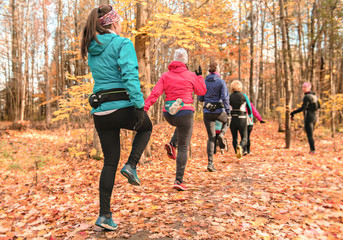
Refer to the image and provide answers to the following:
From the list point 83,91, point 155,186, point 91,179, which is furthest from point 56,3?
point 155,186

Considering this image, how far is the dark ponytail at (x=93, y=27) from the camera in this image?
8.76 feet

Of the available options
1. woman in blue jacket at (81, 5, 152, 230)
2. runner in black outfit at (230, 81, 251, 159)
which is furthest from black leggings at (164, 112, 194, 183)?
runner in black outfit at (230, 81, 251, 159)

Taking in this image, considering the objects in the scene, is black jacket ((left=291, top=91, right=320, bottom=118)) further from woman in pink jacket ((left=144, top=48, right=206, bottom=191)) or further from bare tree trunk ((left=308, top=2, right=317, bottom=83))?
bare tree trunk ((left=308, top=2, right=317, bottom=83))

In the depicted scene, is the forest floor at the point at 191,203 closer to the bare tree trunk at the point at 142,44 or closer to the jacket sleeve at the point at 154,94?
the jacket sleeve at the point at 154,94

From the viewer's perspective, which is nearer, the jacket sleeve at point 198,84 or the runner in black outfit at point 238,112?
the jacket sleeve at point 198,84

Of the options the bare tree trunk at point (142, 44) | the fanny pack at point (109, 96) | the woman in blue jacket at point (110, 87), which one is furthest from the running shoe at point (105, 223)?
the bare tree trunk at point (142, 44)

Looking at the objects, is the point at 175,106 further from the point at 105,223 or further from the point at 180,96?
the point at 105,223

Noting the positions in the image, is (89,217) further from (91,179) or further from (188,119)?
(91,179)

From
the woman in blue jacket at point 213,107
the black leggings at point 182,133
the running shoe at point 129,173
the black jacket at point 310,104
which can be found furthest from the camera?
the black jacket at point 310,104

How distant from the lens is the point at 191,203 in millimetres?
3697

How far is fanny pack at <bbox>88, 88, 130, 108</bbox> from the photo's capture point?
2654 millimetres

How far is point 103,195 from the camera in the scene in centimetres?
279

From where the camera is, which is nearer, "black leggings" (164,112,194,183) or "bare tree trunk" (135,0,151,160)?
"black leggings" (164,112,194,183)

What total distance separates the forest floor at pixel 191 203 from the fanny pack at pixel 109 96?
1.52 metres
